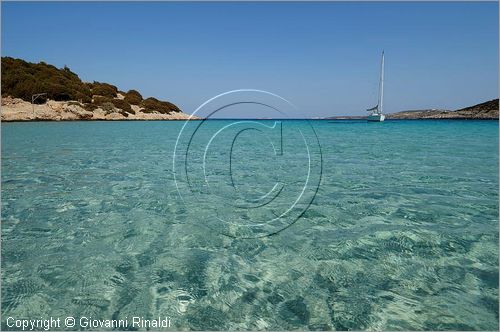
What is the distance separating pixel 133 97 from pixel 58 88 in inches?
974

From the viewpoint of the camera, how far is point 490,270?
453 cm

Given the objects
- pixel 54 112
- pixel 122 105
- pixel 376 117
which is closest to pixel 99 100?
pixel 122 105

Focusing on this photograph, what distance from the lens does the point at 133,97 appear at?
87.3 meters

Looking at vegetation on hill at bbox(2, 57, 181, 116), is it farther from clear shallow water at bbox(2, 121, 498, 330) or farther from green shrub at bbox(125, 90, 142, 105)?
clear shallow water at bbox(2, 121, 498, 330)

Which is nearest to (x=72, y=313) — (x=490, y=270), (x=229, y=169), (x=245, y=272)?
(x=245, y=272)

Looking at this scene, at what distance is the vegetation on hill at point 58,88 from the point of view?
193 feet

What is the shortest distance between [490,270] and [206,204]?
19.0ft

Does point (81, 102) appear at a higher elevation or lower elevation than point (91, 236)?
higher

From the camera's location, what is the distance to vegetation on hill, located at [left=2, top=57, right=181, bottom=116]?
58.9 meters

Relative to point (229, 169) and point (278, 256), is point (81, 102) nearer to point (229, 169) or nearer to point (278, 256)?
point (229, 169)

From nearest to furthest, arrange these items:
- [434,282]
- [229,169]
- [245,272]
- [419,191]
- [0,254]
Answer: [434,282] → [245,272] → [0,254] → [419,191] → [229,169]
